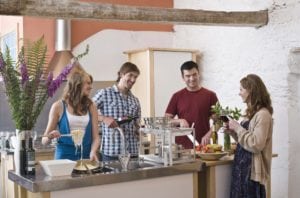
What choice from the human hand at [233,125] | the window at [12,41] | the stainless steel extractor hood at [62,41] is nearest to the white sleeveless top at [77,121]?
the human hand at [233,125]

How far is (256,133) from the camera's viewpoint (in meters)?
2.98

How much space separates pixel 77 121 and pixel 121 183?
64cm

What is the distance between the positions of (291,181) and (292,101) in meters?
0.80

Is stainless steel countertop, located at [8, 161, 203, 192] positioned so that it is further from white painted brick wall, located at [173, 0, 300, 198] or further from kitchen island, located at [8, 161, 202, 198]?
white painted brick wall, located at [173, 0, 300, 198]

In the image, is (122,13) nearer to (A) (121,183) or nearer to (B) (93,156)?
(B) (93,156)

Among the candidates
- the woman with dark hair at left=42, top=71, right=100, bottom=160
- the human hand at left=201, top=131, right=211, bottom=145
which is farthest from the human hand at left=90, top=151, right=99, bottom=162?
the human hand at left=201, top=131, right=211, bottom=145

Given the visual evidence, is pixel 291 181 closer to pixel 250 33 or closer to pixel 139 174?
pixel 250 33

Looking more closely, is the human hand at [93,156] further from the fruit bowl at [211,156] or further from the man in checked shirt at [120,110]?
the fruit bowl at [211,156]

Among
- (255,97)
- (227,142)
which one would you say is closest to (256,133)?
(255,97)

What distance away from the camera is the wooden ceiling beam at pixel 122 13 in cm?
331

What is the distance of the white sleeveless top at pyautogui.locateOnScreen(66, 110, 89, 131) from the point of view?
3.05 metres

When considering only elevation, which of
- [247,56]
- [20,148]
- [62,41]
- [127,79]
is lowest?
[20,148]

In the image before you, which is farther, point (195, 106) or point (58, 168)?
point (195, 106)

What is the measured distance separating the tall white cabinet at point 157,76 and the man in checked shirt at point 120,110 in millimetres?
1351
